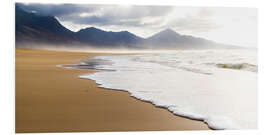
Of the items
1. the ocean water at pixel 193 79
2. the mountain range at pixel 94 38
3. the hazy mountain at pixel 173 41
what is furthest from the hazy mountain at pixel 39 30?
the hazy mountain at pixel 173 41

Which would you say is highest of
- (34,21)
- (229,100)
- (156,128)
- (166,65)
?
(34,21)

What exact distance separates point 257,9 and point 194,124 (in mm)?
1561

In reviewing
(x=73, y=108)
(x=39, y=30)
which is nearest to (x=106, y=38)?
(x=39, y=30)

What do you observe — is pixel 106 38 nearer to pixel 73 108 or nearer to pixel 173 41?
pixel 173 41

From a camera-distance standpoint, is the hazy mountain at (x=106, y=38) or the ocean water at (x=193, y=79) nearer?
the ocean water at (x=193, y=79)

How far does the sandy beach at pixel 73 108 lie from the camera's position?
3.85 metres

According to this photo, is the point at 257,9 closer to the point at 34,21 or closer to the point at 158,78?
the point at 158,78

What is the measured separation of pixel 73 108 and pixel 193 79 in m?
1.36

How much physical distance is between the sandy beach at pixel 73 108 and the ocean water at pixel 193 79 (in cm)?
16

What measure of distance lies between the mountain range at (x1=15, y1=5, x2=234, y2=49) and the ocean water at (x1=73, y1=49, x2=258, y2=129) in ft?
Result: 0.34

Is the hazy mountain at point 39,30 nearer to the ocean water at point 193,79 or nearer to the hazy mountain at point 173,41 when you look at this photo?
the ocean water at point 193,79

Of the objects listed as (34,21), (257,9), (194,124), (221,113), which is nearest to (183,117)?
(194,124)
